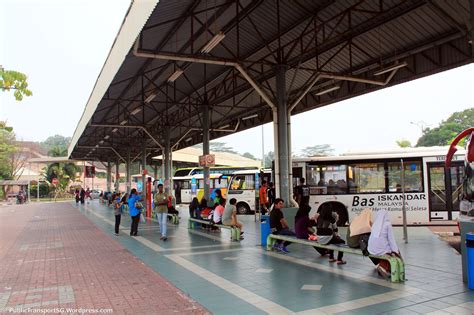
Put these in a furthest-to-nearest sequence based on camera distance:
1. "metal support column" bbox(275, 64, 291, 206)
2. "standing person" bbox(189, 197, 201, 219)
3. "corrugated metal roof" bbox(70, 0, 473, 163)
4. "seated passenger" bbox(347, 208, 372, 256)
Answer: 1. "standing person" bbox(189, 197, 201, 219)
2. "metal support column" bbox(275, 64, 291, 206)
3. "corrugated metal roof" bbox(70, 0, 473, 163)
4. "seated passenger" bbox(347, 208, 372, 256)

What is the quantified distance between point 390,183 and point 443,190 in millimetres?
1744

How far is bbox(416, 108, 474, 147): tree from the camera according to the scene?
63.7 m

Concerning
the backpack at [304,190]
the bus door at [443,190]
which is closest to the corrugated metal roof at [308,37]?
the bus door at [443,190]

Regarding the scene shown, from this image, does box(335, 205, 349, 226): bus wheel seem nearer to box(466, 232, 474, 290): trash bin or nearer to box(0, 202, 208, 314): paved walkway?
box(0, 202, 208, 314): paved walkway

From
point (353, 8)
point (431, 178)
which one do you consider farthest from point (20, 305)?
point (431, 178)

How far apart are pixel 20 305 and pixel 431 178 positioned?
12976 millimetres

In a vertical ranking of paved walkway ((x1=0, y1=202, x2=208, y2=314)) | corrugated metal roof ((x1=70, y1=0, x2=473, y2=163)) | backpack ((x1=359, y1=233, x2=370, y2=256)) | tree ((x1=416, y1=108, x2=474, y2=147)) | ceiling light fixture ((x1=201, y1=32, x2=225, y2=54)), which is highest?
tree ((x1=416, y1=108, x2=474, y2=147))

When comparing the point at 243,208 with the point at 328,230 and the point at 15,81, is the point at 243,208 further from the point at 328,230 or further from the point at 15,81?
the point at 15,81

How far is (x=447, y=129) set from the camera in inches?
2544

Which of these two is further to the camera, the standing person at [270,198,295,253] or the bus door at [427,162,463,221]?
the bus door at [427,162,463,221]

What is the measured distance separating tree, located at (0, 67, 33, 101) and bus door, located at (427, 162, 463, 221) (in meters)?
12.9

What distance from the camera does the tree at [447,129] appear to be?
63.7 m

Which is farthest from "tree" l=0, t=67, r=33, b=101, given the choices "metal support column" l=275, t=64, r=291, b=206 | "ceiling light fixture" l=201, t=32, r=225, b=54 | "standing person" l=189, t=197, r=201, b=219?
"standing person" l=189, t=197, r=201, b=219

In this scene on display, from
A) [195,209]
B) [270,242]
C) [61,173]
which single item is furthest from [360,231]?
[61,173]
